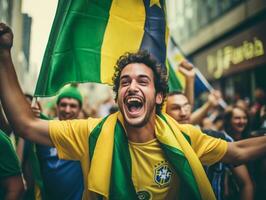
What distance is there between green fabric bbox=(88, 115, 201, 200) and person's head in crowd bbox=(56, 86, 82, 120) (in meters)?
1.88

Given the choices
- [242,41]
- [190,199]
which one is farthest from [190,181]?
[242,41]

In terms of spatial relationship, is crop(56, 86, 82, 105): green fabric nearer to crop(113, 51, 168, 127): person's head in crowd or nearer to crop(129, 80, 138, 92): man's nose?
crop(113, 51, 168, 127): person's head in crowd

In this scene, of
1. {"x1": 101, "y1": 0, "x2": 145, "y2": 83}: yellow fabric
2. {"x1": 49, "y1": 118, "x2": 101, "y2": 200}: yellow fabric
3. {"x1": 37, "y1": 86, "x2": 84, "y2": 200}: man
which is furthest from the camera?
{"x1": 37, "y1": 86, "x2": 84, "y2": 200}: man

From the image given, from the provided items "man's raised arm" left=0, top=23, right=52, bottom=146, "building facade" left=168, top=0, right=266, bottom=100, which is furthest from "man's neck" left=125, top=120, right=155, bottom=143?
"building facade" left=168, top=0, right=266, bottom=100

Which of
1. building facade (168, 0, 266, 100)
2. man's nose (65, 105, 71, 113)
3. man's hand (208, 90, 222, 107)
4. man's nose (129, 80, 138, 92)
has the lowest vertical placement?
man's nose (65, 105, 71, 113)

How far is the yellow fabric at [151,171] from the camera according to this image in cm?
248

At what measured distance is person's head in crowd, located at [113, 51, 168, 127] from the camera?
2.65 m

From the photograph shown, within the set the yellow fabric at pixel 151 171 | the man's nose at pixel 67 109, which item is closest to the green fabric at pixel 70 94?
the man's nose at pixel 67 109

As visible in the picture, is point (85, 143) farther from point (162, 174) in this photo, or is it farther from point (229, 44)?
point (229, 44)

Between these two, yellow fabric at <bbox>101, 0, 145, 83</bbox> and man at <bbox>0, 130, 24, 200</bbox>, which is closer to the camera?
man at <bbox>0, 130, 24, 200</bbox>

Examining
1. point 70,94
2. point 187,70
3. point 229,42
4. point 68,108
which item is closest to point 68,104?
point 68,108

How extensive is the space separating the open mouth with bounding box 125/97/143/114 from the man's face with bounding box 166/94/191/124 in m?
1.54

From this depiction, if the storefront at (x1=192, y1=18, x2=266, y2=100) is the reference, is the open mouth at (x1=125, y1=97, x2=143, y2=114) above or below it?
below

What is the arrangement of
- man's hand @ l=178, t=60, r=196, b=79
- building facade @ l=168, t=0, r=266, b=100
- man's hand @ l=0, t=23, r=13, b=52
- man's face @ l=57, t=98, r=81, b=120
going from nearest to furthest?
man's hand @ l=0, t=23, r=13, b=52
man's face @ l=57, t=98, r=81, b=120
man's hand @ l=178, t=60, r=196, b=79
building facade @ l=168, t=0, r=266, b=100
